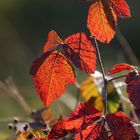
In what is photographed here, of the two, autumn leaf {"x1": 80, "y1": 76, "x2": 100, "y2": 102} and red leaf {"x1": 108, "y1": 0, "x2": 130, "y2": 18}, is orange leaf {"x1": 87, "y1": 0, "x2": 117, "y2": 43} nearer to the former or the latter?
red leaf {"x1": 108, "y1": 0, "x2": 130, "y2": 18}

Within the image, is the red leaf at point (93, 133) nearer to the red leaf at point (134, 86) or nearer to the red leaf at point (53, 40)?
the red leaf at point (134, 86)

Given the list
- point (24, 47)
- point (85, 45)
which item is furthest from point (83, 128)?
point (24, 47)

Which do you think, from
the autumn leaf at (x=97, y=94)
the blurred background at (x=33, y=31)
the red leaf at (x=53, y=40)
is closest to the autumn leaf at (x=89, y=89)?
the autumn leaf at (x=97, y=94)

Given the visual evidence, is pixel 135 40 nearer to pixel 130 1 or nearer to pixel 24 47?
pixel 130 1

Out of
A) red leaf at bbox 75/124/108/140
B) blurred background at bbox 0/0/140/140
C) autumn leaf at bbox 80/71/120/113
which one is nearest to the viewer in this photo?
red leaf at bbox 75/124/108/140

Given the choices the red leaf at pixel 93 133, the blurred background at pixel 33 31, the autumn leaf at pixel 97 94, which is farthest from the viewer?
the blurred background at pixel 33 31

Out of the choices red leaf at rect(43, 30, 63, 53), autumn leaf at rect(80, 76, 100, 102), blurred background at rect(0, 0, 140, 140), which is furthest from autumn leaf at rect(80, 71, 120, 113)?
blurred background at rect(0, 0, 140, 140)
